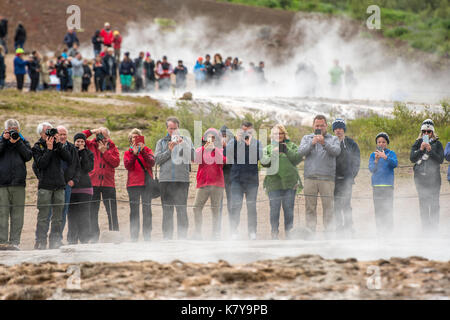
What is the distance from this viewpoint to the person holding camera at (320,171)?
30.9 feet

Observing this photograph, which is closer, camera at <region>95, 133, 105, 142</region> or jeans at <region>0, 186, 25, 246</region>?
jeans at <region>0, 186, 25, 246</region>

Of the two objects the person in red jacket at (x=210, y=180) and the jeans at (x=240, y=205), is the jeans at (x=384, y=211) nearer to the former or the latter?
the jeans at (x=240, y=205)

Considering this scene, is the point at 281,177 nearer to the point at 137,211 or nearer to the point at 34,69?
the point at 137,211

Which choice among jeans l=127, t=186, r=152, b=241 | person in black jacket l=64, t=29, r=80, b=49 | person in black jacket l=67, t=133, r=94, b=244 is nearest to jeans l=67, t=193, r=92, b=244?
person in black jacket l=67, t=133, r=94, b=244

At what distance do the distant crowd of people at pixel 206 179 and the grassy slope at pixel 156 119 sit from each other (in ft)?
21.4

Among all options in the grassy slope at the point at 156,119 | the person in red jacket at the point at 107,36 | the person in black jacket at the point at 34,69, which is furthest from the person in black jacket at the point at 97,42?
the grassy slope at the point at 156,119

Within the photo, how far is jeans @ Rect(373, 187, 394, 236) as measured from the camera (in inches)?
372

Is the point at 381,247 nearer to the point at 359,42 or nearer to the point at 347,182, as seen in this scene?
the point at 347,182

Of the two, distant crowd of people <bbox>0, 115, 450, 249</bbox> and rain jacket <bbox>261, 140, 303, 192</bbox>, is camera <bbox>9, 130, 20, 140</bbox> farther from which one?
rain jacket <bbox>261, 140, 303, 192</bbox>

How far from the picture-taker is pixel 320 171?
9.48m

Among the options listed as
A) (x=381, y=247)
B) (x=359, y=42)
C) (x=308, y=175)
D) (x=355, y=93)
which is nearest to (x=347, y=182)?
(x=308, y=175)

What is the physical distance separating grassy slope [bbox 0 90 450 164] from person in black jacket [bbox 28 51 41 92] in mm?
825

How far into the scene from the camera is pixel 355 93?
98.6ft

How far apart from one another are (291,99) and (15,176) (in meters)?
15.8
